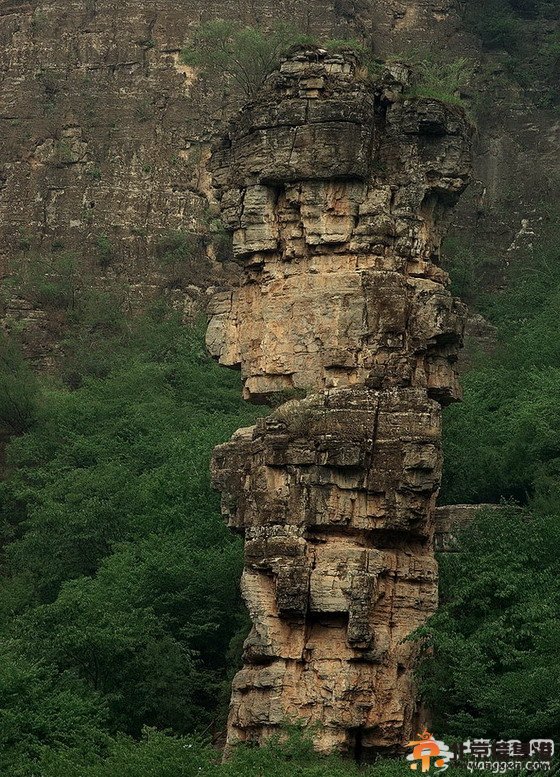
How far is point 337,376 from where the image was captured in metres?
37.8

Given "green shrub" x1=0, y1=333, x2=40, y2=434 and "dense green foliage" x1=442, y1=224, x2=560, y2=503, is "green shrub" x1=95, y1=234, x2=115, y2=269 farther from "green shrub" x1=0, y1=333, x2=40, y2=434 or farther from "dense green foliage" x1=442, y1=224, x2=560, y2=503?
"dense green foliage" x1=442, y1=224, x2=560, y2=503

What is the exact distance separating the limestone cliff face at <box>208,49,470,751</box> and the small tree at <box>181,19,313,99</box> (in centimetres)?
1857

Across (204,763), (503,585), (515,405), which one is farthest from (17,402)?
(204,763)

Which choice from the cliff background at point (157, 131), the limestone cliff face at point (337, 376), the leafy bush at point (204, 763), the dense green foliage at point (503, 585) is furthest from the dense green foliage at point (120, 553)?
the dense green foliage at point (503, 585)

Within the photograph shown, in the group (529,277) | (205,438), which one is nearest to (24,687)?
(205,438)

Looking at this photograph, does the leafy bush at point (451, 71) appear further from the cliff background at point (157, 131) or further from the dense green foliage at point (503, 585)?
the dense green foliage at point (503, 585)

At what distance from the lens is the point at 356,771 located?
113 ft

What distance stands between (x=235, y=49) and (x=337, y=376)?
25.5m

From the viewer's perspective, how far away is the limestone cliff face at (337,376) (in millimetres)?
35969

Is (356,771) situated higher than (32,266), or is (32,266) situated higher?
(32,266)

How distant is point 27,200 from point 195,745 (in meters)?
30.7

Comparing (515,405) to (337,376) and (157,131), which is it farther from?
(157,131)

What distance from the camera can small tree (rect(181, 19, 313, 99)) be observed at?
59688 millimetres

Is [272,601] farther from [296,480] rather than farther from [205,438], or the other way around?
[205,438]
